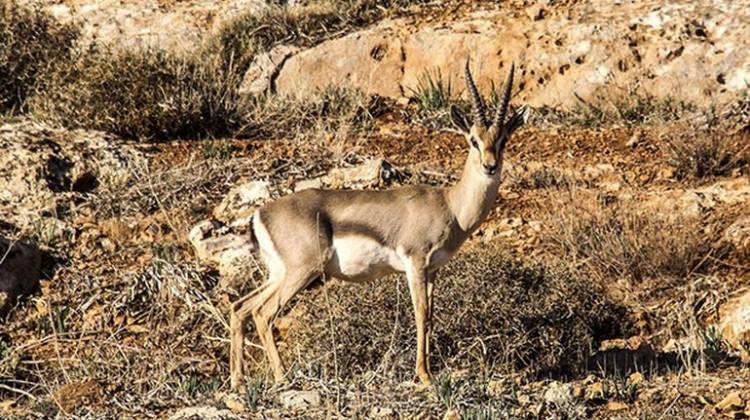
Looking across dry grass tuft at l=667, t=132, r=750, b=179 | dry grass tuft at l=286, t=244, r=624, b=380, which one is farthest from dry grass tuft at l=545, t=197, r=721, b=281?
dry grass tuft at l=286, t=244, r=624, b=380

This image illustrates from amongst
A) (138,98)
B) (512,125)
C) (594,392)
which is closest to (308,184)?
(138,98)

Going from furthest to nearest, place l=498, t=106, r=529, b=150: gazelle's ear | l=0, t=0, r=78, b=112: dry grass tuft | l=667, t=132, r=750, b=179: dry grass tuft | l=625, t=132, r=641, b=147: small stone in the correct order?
l=0, t=0, r=78, b=112: dry grass tuft
l=625, t=132, r=641, b=147: small stone
l=667, t=132, r=750, b=179: dry grass tuft
l=498, t=106, r=529, b=150: gazelle's ear

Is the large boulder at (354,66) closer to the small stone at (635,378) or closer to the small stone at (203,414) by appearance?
the small stone at (635,378)

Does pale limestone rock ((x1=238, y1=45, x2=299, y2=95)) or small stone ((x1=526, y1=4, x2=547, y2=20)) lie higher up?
small stone ((x1=526, y1=4, x2=547, y2=20))

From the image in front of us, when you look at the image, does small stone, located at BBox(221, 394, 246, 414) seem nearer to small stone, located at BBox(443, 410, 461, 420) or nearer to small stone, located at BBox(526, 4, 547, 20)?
small stone, located at BBox(443, 410, 461, 420)

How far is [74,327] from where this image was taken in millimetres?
11500

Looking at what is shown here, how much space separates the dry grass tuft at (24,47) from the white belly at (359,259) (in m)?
7.16

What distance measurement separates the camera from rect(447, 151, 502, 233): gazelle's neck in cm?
929

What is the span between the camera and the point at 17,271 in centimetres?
1189

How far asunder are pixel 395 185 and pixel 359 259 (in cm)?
372

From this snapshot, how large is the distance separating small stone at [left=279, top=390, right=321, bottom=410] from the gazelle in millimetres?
1118

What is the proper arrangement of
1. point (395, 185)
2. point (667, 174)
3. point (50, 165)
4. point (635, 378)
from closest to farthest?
point (635, 378)
point (395, 185)
point (667, 174)
point (50, 165)

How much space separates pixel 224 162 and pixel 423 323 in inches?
198

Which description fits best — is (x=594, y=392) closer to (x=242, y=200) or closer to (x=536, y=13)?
(x=242, y=200)
